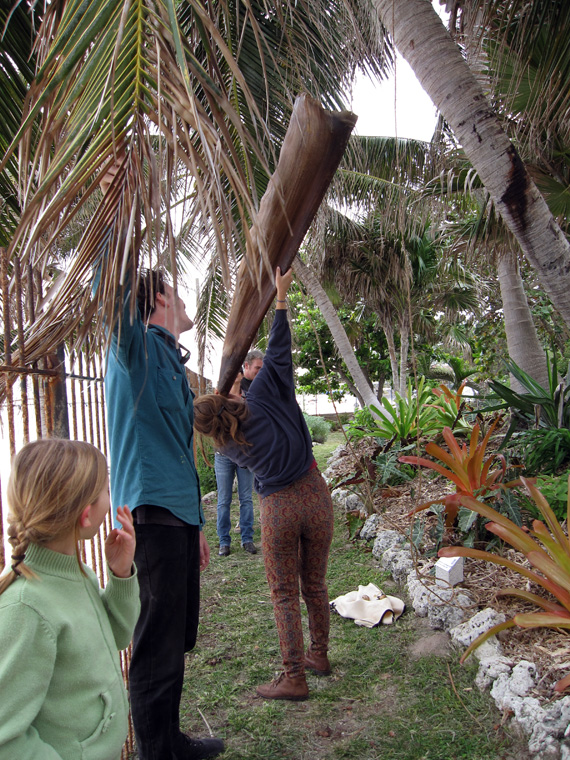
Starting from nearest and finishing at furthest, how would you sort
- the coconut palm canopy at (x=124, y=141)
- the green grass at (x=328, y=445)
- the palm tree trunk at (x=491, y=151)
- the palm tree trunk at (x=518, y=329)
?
1. the coconut palm canopy at (x=124, y=141)
2. the palm tree trunk at (x=491, y=151)
3. the palm tree trunk at (x=518, y=329)
4. the green grass at (x=328, y=445)

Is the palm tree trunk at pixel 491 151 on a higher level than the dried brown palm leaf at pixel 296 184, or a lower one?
higher

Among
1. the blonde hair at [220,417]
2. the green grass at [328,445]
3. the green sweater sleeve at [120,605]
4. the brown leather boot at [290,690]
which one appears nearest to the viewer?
the green sweater sleeve at [120,605]

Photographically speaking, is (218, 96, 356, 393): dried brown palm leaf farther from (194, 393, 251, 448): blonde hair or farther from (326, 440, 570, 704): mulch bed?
(326, 440, 570, 704): mulch bed

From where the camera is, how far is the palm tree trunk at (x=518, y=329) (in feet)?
18.4

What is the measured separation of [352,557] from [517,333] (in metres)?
2.90

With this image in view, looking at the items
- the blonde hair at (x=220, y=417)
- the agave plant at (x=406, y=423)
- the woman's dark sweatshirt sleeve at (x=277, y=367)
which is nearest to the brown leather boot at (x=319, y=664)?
the blonde hair at (x=220, y=417)

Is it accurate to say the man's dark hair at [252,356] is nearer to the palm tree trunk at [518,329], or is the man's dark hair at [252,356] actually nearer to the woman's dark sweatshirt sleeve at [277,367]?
the woman's dark sweatshirt sleeve at [277,367]

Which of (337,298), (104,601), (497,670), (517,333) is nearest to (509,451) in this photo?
(517,333)

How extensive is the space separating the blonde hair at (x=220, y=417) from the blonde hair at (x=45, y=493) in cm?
128

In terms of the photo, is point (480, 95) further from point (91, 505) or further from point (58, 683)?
point (58, 683)

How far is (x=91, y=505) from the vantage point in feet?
4.92

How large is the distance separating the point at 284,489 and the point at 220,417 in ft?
1.80

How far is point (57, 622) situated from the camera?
1.34 metres

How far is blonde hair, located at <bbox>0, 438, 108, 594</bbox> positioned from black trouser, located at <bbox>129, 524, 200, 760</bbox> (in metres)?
0.71
